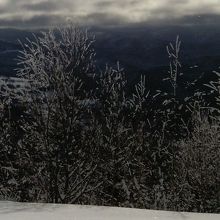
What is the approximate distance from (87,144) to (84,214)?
1365 centimetres

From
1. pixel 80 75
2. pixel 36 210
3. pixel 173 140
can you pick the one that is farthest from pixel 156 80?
pixel 36 210

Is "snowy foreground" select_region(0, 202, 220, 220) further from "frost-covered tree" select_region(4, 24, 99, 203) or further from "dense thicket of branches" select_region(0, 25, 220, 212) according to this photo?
"frost-covered tree" select_region(4, 24, 99, 203)

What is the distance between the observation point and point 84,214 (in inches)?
105

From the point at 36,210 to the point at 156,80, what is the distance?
130 meters

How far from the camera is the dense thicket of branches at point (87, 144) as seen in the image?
14.6m

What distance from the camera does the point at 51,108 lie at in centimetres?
1441

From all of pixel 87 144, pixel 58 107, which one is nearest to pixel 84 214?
pixel 58 107

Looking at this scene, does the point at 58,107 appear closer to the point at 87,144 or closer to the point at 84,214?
the point at 87,144

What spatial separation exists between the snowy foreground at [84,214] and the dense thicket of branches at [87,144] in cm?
1033

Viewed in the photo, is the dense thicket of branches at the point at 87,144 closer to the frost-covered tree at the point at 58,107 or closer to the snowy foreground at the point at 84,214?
the frost-covered tree at the point at 58,107

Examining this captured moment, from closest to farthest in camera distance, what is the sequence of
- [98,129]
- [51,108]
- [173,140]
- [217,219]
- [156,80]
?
[217,219]
[51,108]
[98,129]
[173,140]
[156,80]

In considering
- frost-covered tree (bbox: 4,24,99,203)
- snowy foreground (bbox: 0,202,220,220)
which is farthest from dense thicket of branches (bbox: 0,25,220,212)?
snowy foreground (bbox: 0,202,220,220)

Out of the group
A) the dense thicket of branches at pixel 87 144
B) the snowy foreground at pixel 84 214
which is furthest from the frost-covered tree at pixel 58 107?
the snowy foreground at pixel 84 214

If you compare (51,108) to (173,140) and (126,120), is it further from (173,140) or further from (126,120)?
(173,140)
